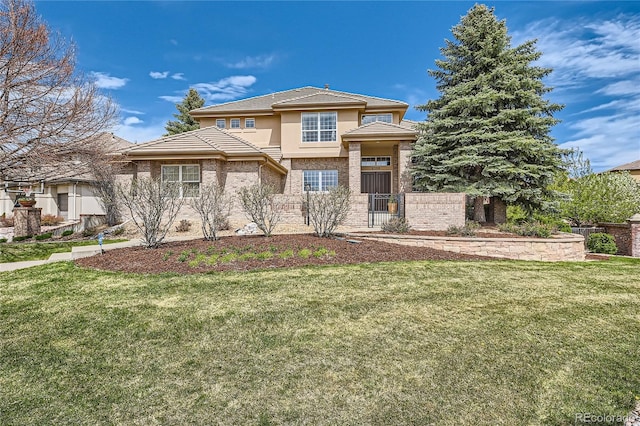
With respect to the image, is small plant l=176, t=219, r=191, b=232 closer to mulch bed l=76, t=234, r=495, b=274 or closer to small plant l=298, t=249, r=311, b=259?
mulch bed l=76, t=234, r=495, b=274

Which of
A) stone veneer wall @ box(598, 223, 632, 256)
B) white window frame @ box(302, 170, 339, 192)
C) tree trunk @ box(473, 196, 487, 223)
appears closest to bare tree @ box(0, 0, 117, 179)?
white window frame @ box(302, 170, 339, 192)

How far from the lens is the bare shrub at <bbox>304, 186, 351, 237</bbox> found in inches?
404

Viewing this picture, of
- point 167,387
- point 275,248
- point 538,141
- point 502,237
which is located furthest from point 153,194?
point 538,141

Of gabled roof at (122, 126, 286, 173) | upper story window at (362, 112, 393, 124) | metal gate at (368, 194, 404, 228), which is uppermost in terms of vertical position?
upper story window at (362, 112, 393, 124)

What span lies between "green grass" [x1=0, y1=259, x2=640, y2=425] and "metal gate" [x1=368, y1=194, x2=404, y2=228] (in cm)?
765

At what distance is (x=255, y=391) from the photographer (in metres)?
2.98

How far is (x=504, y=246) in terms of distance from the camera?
1041 cm

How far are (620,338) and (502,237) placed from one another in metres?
7.51

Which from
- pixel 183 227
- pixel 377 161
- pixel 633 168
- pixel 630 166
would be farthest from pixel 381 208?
pixel 630 166

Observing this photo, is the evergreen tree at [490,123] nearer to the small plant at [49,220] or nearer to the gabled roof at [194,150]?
the gabled roof at [194,150]

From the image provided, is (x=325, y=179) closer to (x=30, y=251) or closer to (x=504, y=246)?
(x=504, y=246)

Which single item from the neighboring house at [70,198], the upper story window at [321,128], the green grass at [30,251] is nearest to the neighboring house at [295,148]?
the upper story window at [321,128]

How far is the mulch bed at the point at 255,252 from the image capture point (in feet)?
24.2

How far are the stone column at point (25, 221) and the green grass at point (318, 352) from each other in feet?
41.1
